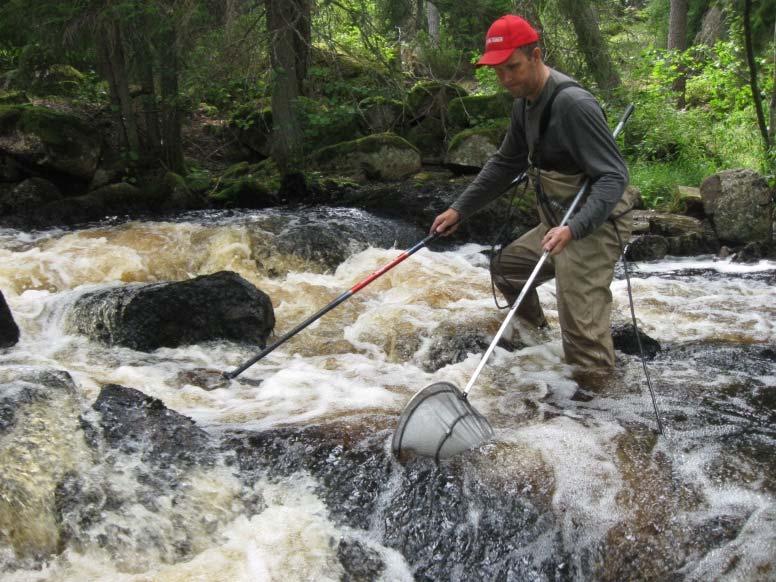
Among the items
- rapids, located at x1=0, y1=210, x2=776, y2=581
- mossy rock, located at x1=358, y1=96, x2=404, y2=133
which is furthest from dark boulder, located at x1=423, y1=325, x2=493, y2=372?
mossy rock, located at x1=358, y1=96, x2=404, y2=133

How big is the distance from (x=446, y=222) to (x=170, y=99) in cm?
852

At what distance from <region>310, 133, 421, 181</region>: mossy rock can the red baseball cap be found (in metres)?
9.10

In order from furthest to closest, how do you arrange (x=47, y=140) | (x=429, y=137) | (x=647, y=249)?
1. (x=429, y=137)
2. (x=47, y=140)
3. (x=647, y=249)

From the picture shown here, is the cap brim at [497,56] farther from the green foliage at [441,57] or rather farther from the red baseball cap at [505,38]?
the green foliage at [441,57]

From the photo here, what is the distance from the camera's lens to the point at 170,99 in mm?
12094

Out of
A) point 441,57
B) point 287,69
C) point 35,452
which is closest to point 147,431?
point 35,452

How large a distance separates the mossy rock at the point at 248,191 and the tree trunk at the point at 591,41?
5577 millimetres

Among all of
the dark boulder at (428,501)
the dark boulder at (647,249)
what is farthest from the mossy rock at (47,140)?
the dark boulder at (428,501)

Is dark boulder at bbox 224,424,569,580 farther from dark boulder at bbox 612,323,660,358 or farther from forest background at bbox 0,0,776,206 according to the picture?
forest background at bbox 0,0,776,206

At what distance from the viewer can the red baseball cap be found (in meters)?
4.04

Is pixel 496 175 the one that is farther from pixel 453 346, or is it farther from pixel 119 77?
pixel 119 77

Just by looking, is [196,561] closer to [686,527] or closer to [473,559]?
[473,559]

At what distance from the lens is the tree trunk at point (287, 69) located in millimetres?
11273

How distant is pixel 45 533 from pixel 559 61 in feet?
38.2
